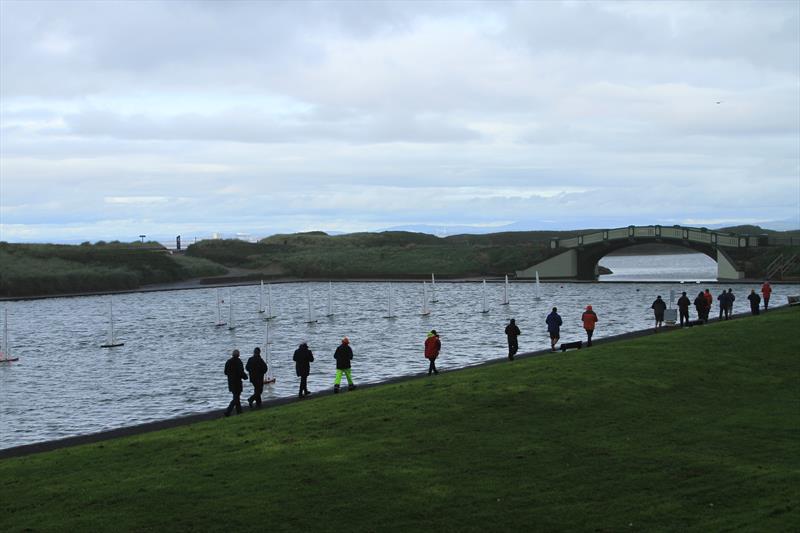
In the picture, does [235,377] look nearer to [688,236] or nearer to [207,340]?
[207,340]

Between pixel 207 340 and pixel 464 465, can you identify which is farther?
pixel 207 340

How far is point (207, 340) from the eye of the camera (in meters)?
71.4

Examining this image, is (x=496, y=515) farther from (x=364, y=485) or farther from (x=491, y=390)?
(x=491, y=390)

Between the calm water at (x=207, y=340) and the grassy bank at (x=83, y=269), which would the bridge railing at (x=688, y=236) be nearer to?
the calm water at (x=207, y=340)

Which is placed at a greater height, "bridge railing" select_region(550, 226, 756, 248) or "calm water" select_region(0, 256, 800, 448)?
"bridge railing" select_region(550, 226, 756, 248)

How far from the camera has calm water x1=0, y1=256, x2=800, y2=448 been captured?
1560 inches

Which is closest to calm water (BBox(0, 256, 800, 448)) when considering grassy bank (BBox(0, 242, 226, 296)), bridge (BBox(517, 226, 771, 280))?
bridge (BBox(517, 226, 771, 280))

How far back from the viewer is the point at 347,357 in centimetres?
3384

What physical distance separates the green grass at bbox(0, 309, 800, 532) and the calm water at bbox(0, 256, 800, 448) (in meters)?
11.4

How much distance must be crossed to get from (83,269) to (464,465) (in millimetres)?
128412

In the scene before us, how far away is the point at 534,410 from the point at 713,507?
9102mm

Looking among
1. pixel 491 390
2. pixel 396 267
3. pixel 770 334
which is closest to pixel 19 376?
pixel 491 390

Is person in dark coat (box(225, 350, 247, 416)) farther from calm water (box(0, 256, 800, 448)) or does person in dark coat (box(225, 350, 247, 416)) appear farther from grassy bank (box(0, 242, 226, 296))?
grassy bank (box(0, 242, 226, 296))

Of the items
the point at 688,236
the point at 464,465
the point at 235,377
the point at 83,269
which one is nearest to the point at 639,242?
the point at 688,236
